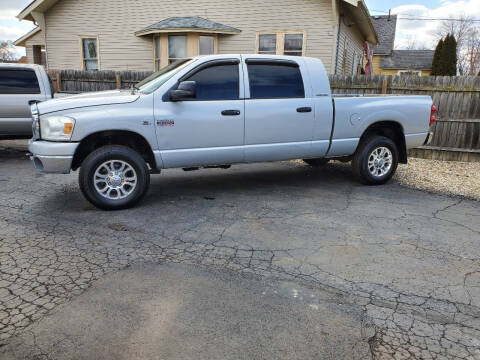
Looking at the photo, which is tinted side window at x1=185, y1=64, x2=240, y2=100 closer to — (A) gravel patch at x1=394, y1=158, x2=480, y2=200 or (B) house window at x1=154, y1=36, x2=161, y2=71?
(A) gravel patch at x1=394, y1=158, x2=480, y2=200

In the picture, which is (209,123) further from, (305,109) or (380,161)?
(380,161)

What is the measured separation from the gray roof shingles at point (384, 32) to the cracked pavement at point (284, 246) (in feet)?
101

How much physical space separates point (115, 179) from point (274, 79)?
270cm

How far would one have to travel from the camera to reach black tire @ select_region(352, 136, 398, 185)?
6.52 m

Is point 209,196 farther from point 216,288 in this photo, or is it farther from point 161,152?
point 216,288

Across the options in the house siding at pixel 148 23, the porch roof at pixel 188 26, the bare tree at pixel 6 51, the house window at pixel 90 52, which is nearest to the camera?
the house siding at pixel 148 23

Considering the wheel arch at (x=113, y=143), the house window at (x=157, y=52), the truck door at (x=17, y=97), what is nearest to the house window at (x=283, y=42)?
the house window at (x=157, y=52)

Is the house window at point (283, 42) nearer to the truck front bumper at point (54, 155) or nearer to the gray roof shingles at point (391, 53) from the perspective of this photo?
the truck front bumper at point (54, 155)

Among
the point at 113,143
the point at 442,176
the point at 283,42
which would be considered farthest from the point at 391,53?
the point at 113,143

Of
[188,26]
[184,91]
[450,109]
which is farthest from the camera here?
[188,26]

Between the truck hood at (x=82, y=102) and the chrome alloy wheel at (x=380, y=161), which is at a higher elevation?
the truck hood at (x=82, y=102)

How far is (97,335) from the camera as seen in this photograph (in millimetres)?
2646

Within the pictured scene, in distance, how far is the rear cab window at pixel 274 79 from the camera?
18.8ft

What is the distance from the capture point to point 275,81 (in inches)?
230
